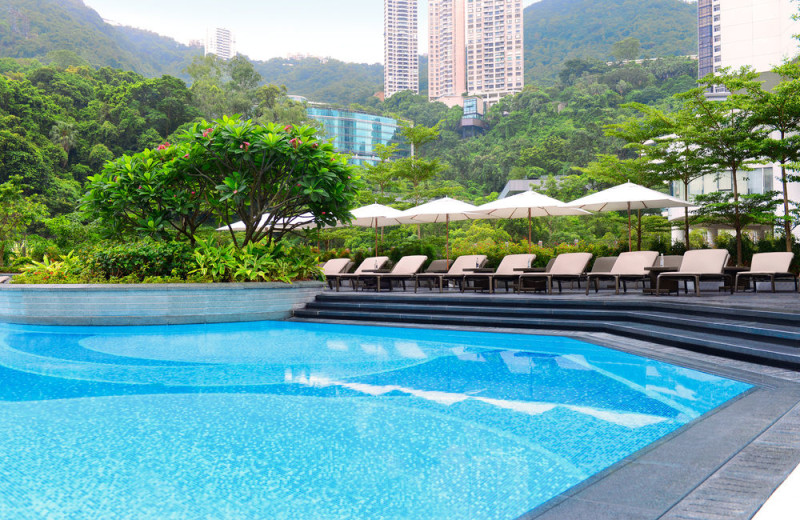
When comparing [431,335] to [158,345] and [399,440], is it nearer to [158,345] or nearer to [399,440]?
[158,345]

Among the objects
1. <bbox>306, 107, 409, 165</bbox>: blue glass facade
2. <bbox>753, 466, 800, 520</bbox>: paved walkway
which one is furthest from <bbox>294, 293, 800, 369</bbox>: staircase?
<bbox>306, 107, 409, 165</bbox>: blue glass facade

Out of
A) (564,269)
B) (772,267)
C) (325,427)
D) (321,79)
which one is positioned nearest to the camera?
(325,427)

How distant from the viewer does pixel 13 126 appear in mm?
37562

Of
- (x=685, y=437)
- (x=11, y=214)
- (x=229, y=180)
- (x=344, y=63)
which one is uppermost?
(x=344, y=63)

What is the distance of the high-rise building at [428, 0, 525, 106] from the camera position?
141375 millimetres

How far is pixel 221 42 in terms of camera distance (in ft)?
582

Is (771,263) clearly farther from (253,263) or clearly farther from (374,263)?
(253,263)

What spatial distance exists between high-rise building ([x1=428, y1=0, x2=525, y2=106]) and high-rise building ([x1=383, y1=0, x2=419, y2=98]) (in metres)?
7.33

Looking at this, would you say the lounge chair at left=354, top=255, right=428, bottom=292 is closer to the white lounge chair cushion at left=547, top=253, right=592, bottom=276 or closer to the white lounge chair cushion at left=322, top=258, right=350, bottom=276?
the white lounge chair cushion at left=322, top=258, right=350, bottom=276

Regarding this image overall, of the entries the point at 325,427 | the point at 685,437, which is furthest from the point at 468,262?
the point at 685,437

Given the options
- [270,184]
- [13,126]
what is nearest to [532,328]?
[270,184]

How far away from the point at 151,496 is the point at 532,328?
6447 millimetres

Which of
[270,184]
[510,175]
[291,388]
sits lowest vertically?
[291,388]

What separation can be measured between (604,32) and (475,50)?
137 ft
